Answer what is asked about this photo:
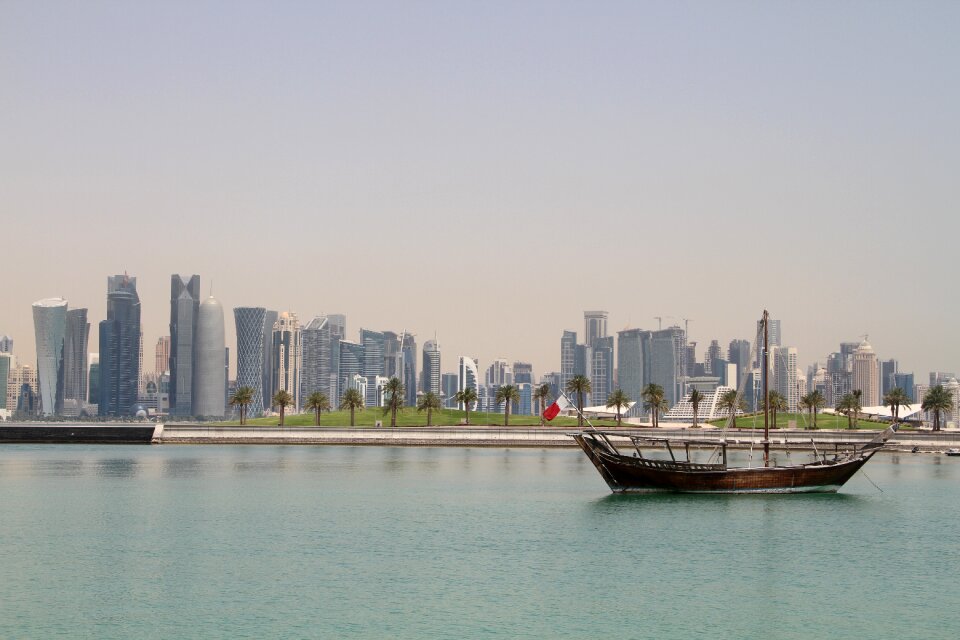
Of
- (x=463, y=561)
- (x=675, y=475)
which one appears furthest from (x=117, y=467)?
(x=463, y=561)

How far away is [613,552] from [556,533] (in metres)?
8.39

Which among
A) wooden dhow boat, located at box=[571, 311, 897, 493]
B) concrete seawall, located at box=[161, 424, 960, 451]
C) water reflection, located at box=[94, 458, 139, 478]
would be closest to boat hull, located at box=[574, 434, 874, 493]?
wooden dhow boat, located at box=[571, 311, 897, 493]

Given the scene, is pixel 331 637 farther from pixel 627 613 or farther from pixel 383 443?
pixel 383 443

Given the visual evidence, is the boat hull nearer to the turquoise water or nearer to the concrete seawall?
the turquoise water

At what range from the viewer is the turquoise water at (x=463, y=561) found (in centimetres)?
4706

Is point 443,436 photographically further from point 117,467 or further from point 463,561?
point 463,561

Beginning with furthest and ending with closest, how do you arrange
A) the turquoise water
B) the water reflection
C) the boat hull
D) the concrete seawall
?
the concrete seawall → the water reflection → the boat hull → the turquoise water

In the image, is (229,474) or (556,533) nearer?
(556,533)

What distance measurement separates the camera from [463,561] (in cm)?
6169

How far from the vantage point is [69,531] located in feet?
236

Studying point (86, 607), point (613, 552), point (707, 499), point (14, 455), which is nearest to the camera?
point (86, 607)

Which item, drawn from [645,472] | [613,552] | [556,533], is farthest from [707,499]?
[613,552]

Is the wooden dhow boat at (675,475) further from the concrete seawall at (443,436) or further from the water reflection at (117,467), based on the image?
the concrete seawall at (443,436)

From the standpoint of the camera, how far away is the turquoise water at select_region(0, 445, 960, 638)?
47.1 meters
